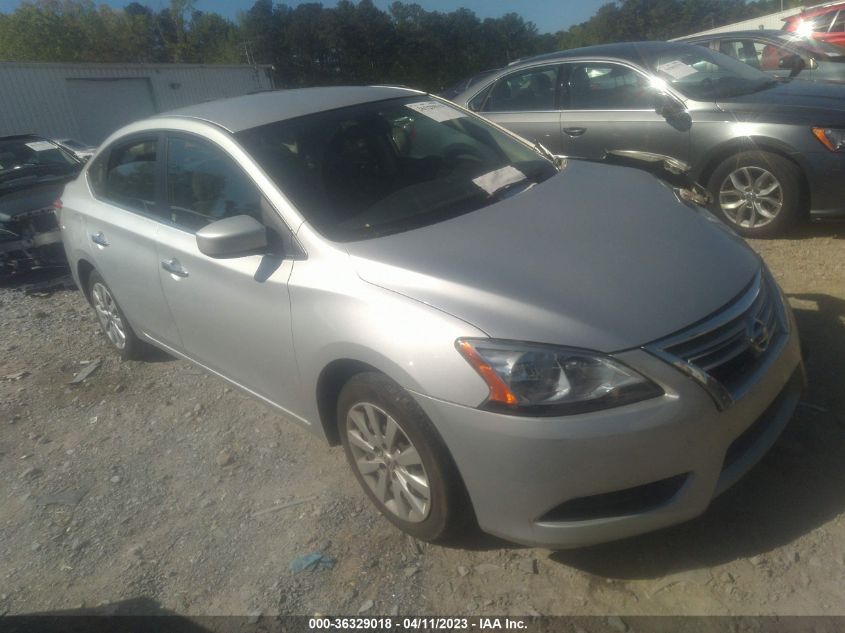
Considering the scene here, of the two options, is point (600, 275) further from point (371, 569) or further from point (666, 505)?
point (371, 569)

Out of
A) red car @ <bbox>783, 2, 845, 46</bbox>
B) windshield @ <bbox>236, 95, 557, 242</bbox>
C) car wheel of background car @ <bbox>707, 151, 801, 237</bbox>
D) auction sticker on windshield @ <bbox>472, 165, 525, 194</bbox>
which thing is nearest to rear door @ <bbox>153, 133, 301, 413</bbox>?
windshield @ <bbox>236, 95, 557, 242</bbox>

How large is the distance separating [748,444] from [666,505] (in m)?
0.43

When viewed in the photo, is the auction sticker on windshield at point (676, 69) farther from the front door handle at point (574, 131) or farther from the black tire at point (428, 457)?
the black tire at point (428, 457)

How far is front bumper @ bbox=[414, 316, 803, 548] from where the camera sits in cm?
205

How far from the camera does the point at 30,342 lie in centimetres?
548

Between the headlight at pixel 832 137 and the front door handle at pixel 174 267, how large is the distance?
14.3 ft

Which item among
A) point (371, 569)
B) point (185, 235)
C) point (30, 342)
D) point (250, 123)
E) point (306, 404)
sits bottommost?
point (30, 342)

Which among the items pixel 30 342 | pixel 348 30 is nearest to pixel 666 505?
pixel 30 342

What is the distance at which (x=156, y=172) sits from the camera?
3.73 meters

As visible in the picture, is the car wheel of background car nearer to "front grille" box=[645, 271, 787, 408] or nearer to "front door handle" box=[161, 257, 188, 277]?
"front grille" box=[645, 271, 787, 408]

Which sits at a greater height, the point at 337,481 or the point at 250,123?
the point at 250,123

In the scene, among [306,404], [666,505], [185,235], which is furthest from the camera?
[185,235]

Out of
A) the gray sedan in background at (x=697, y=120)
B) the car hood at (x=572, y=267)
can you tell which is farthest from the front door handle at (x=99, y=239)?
the gray sedan in background at (x=697, y=120)

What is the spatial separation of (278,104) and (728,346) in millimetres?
2498
